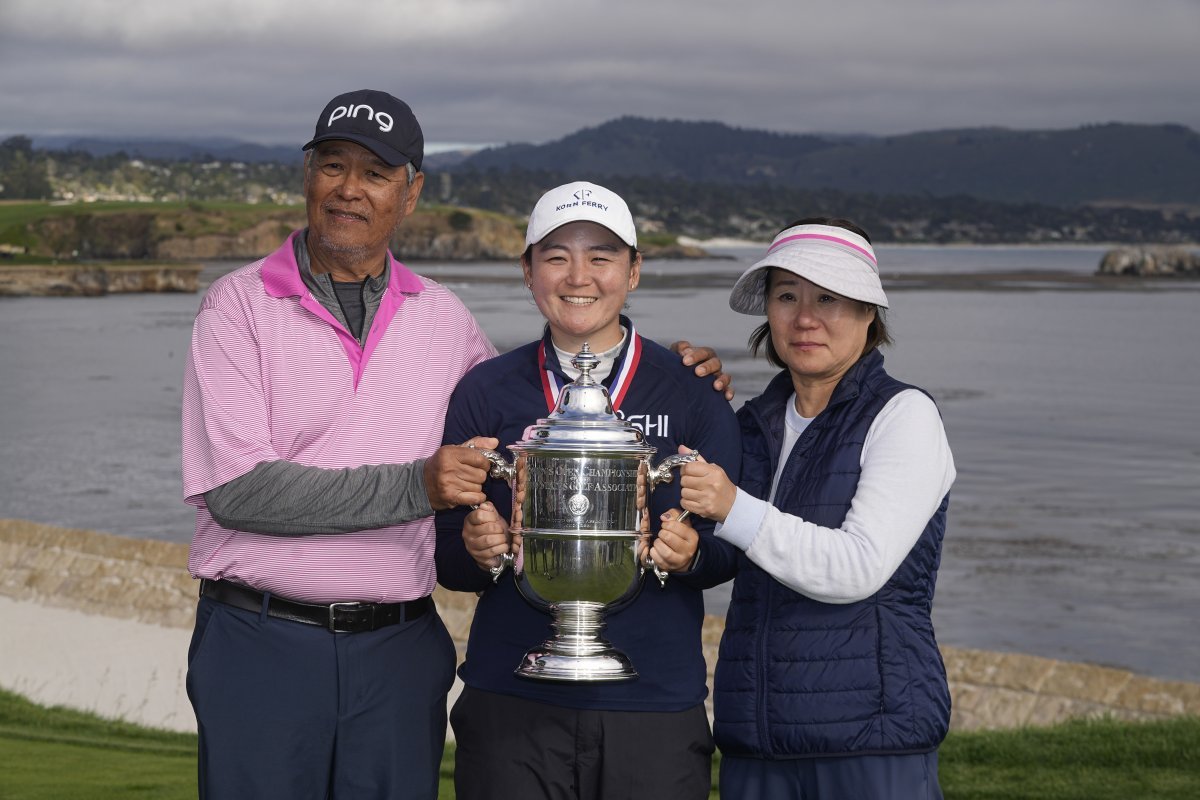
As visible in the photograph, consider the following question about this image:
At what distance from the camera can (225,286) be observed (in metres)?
3.67

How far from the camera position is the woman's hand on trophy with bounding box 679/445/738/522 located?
3.30 m

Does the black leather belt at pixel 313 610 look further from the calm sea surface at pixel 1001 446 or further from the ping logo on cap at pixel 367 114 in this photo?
the calm sea surface at pixel 1001 446

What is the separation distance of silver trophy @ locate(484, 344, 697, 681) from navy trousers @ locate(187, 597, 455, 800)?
44 cm

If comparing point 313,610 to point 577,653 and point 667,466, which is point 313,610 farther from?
point 667,466

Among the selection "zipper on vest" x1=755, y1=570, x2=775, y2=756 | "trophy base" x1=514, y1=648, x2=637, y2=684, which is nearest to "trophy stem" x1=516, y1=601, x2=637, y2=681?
"trophy base" x1=514, y1=648, x2=637, y2=684

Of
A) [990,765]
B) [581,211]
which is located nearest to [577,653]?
[581,211]

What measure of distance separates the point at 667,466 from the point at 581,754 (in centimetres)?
68

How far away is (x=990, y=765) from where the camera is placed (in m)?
8.00

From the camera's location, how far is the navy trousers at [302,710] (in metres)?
3.63

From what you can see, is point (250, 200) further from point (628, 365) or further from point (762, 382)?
point (628, 365)

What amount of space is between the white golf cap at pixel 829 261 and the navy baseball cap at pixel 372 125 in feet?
2.90

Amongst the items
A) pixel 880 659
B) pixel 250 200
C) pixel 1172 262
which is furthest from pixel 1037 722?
pixel 250 200

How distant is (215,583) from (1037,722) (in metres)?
6.93

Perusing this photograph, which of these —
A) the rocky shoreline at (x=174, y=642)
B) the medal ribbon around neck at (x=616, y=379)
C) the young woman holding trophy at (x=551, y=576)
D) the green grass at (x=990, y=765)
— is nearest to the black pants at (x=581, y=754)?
the young woman holding trophy at (x=551, y=576)
